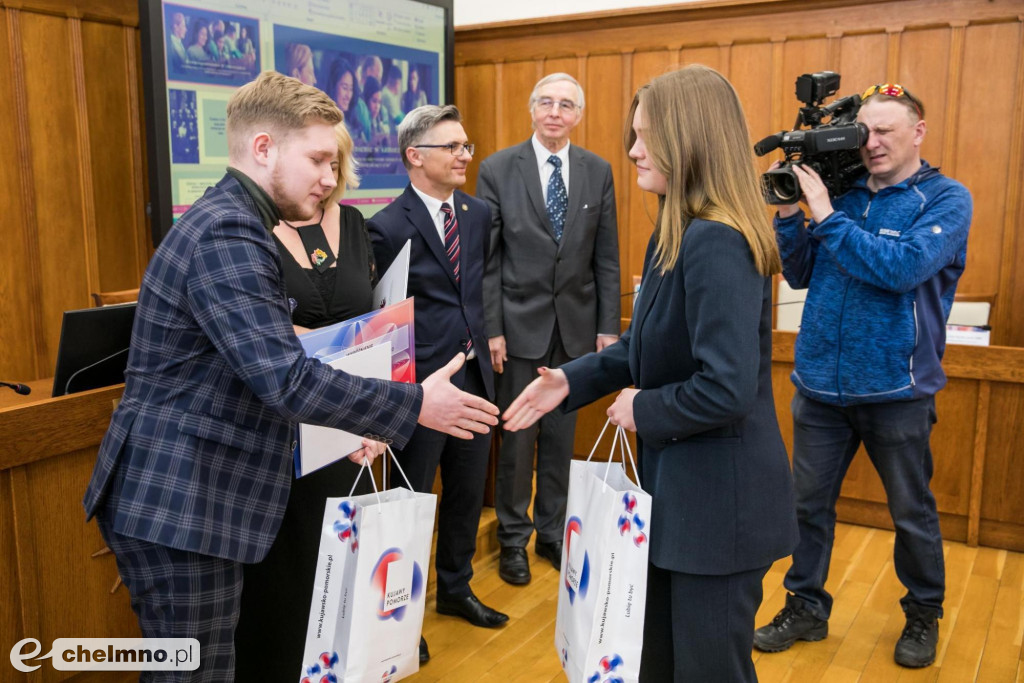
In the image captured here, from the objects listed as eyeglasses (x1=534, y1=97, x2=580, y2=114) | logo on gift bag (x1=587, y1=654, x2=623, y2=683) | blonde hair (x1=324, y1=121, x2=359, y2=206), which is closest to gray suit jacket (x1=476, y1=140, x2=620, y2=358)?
eyeglasses (x1=534, y1=97, x2=580, y2=114)

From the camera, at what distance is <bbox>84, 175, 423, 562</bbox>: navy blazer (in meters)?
1.48

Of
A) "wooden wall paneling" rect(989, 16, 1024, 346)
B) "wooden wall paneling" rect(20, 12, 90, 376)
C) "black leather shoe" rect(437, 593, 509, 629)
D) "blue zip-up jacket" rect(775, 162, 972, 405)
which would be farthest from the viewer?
"wooden wall paneling" rect(989, 16, 1024, 346)

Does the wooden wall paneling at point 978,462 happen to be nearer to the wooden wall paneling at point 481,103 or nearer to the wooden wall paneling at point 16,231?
the wooden wall paneling at point 481,103

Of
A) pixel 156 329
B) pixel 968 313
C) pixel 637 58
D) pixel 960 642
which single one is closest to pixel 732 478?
pixel 156 329

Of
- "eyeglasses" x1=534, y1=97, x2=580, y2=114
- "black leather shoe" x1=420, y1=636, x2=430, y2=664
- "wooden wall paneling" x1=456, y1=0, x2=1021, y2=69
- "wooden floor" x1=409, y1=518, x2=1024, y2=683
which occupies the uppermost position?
"wooden wall paneling" x1=456, y1=0, x2=1021, y2=69

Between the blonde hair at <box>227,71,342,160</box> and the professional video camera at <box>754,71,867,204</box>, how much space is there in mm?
1345

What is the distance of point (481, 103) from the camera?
495cm

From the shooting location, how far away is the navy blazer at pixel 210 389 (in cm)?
148

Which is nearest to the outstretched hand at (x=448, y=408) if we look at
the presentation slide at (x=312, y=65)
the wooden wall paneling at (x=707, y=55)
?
the presentation slide at (x=312, y=65)

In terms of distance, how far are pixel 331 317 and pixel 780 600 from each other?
6.23ft

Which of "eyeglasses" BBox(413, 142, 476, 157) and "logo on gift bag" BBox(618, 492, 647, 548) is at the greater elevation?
"eyeglasses" BBox(413, 142, 476, 157)

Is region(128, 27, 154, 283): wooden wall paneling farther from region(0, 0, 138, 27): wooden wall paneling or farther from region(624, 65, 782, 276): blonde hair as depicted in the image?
region(624, 65, 782, 276): blonde hair

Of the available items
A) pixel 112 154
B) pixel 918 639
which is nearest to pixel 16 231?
pixel 112 154

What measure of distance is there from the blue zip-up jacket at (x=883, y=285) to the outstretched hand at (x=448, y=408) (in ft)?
4.30
